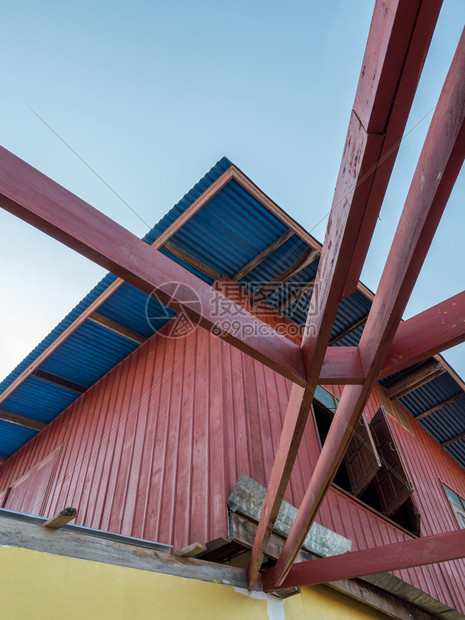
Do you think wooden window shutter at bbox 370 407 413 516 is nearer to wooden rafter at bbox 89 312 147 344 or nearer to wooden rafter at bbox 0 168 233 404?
wooden rafter at bbox 89 312 147 344

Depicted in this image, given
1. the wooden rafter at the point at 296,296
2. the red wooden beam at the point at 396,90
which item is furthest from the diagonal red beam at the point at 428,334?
the wooden rafter at the point at 296,296

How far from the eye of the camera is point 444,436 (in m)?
10.5

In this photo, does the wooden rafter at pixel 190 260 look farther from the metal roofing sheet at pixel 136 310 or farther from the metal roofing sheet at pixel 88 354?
the metal roofing sheet at pixel 88 354

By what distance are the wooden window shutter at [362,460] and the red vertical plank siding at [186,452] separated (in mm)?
275

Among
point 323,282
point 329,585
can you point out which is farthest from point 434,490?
point 323,282

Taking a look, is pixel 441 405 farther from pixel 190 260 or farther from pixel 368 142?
pixel 368 142

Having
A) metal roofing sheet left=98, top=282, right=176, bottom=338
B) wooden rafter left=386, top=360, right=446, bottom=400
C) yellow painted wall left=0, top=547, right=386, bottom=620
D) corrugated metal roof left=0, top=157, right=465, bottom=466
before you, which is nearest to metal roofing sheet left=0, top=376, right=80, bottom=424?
corrugated metal roof left=0, top=157, right=465, bottom=466

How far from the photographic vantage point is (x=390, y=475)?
21.0 ft

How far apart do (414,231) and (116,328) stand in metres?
5.45

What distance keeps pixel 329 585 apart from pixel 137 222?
13.9 feet

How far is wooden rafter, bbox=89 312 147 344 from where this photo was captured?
6.39m

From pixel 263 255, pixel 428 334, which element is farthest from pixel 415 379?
pixel 428 334

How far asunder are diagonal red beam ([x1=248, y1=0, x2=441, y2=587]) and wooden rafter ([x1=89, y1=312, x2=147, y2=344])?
4668mm

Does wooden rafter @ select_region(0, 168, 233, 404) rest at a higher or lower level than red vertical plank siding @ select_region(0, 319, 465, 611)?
higher
